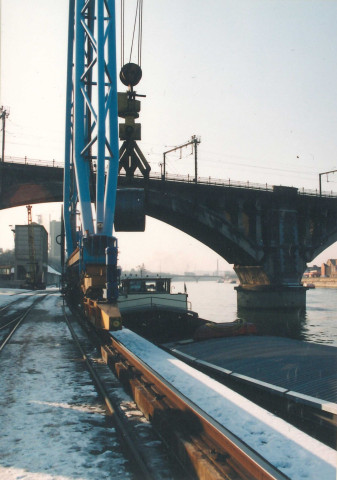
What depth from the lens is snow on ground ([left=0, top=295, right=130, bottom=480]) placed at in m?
4.91

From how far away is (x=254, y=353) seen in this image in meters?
13.5

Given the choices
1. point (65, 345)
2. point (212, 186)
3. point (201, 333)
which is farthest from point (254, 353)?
point (212, 186)

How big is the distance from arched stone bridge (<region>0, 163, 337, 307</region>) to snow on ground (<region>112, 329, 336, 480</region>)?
106 feet

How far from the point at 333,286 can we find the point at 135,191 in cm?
12755

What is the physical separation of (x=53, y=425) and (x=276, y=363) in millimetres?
7806

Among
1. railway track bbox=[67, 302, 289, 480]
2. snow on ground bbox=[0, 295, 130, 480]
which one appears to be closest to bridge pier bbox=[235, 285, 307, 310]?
snow on ground bbox=[0, 295, 130, 480]

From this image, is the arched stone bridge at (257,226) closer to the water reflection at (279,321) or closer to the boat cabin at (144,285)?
the water reflection at (279,321)

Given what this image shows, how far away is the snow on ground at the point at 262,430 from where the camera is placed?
4652 mm

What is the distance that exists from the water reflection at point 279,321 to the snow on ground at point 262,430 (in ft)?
61.0

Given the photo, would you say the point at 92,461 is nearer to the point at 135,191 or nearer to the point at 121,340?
the point at 121,340

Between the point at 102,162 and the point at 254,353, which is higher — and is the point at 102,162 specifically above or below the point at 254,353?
above

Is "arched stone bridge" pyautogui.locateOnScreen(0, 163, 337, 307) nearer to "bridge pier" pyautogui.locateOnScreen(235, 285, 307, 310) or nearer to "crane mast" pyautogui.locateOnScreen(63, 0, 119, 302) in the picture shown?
"bridge pier" pyautogui.locateOnScreen(235, 285, 307, 310)

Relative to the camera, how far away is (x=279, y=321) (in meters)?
37.2

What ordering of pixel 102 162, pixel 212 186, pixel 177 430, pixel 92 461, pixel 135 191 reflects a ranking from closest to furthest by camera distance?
pixel 92 461, pixel 177 430, pixel 135 191, pixel 102 162, pixel 212 186
